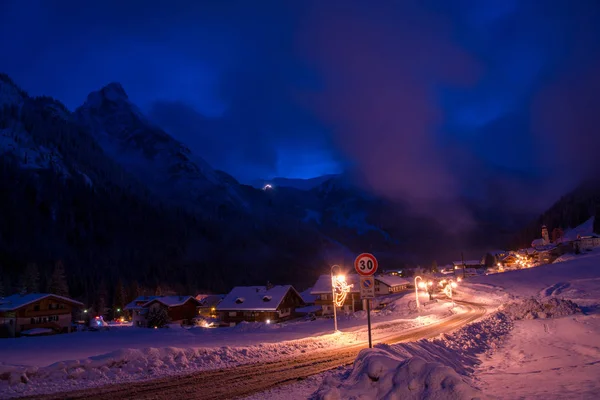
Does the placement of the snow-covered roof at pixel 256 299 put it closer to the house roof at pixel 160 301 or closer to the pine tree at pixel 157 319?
the pine tree at pixel 157 319

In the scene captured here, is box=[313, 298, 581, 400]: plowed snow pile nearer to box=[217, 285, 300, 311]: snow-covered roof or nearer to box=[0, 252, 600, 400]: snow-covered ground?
box=[0, 252, 600, 400]: snow-covered ground

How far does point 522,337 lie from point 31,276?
371 feet

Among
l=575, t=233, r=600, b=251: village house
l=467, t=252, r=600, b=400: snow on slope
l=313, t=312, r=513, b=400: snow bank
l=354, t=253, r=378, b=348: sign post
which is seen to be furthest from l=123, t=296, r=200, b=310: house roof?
l=575, t=233, r=600, b=251: village house

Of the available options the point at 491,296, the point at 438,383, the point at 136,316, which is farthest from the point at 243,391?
the point at 136,316

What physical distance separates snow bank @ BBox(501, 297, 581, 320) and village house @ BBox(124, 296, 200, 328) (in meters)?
76.7

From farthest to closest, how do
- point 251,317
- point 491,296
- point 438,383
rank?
point 251,317 < point 491,296 < point 438,383

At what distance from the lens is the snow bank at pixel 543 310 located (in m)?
28.6

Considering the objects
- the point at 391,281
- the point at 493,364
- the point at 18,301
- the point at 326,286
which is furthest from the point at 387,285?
the point at 493,364

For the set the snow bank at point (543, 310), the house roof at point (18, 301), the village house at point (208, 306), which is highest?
the snow bank at point (543, 310)

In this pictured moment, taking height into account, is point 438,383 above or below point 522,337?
above

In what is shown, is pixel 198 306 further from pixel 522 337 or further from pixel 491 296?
pixel 522 337

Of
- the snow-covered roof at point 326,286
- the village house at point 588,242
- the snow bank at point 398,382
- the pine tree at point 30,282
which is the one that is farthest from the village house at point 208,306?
the village house at point 588,242

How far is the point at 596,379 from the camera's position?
10523 millimetres

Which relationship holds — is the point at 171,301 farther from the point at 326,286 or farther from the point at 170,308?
the point at 326,286
